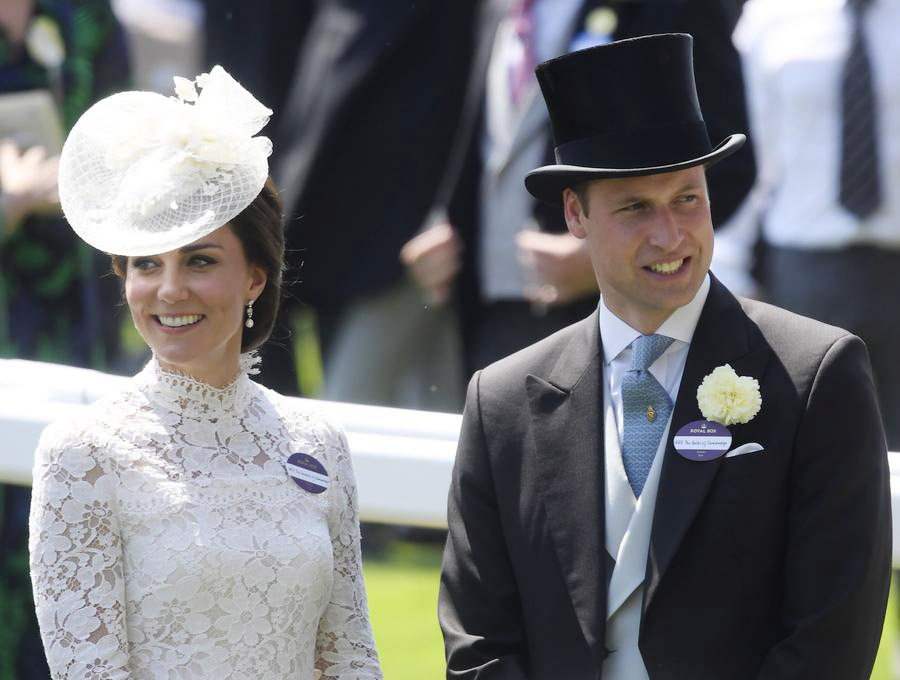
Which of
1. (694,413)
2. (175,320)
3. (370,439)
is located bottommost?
(370,439)

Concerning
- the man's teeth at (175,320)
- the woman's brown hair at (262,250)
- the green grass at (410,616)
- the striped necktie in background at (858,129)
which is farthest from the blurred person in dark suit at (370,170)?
the man's teeth at (175,320)

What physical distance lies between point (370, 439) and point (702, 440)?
112cm

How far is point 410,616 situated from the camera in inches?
275

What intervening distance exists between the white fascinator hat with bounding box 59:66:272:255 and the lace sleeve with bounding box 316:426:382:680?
2.09ft

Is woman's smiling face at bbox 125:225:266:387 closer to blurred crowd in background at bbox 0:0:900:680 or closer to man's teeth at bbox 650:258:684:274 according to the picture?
man's teeth at bbox 650:258:684:274

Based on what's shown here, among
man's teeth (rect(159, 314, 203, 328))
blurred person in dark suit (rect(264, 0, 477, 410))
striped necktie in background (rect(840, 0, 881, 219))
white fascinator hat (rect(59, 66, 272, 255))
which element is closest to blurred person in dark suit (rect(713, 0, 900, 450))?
striped necktie in background (rect(840, 0, 881, 219))

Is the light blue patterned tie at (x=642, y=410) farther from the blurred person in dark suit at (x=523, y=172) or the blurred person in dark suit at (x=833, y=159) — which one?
the blurred person in dark suit at (x=833, y=159)

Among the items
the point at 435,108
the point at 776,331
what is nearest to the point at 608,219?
the point at 776,331

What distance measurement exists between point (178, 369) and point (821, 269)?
2.67 meters

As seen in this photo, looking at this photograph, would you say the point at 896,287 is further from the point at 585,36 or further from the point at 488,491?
the point at 488,491

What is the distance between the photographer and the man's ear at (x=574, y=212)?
3885 millimetres

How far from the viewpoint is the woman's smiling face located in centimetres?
376

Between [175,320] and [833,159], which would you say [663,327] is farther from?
[833,159]

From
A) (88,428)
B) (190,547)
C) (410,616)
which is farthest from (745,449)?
(410,616)
